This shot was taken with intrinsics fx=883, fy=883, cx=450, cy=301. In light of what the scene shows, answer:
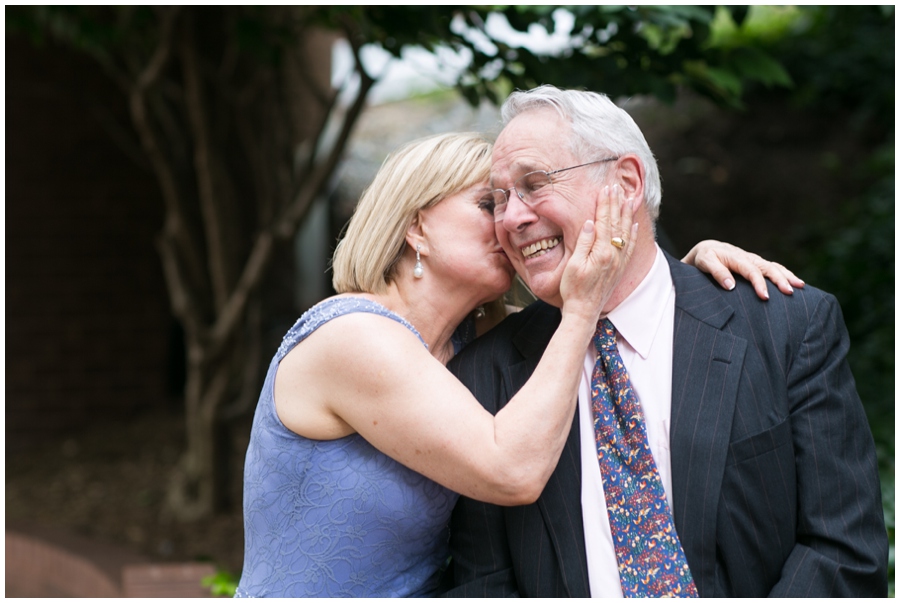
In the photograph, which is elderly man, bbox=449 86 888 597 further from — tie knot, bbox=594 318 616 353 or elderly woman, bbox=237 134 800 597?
elderly woman, bbox=237 134 800 597

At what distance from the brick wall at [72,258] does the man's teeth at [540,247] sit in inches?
234

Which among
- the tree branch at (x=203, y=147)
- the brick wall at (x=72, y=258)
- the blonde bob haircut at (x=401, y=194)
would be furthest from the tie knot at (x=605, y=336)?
the brick wall at (x=72, y=258)

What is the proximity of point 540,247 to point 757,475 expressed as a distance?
77cm

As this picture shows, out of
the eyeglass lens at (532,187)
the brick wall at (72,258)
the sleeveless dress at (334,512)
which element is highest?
the eyeglass lens at (532,187)

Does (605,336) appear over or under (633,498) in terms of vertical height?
over

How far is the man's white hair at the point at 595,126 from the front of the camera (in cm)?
226

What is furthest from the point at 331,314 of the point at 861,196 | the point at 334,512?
the point at 861,196

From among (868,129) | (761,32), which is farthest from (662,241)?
(761,32)

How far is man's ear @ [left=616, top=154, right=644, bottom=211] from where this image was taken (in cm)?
229

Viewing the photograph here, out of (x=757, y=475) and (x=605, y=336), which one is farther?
(x=605, y=336)

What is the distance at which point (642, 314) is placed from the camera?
2322mm

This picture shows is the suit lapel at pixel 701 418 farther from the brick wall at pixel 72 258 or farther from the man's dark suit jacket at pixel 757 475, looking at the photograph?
the brick wall at pixel 72 258

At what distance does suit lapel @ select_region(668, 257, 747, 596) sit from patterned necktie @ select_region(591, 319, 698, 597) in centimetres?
4

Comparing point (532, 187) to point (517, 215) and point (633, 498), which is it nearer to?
point (517, 215)
